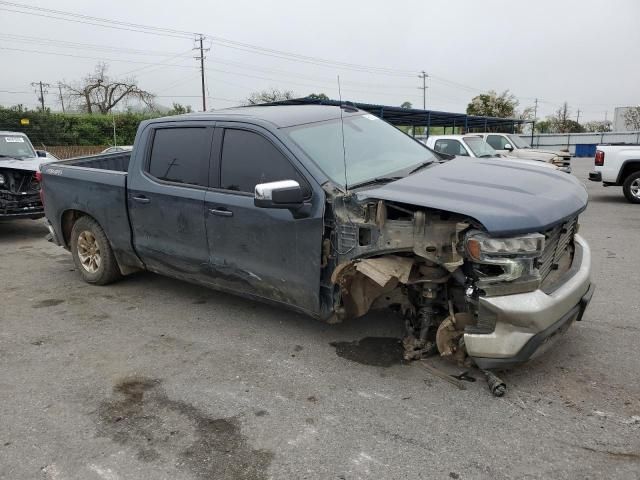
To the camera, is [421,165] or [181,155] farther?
[181,155]

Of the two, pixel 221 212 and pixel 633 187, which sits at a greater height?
pixel 221 212

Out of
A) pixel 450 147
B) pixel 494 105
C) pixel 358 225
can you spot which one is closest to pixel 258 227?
pixel 358 225

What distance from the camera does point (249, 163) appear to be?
4.13 m

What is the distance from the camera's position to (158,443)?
2.90 m

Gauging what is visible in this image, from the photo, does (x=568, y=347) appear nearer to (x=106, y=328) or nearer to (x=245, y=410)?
(x=245, y=410)

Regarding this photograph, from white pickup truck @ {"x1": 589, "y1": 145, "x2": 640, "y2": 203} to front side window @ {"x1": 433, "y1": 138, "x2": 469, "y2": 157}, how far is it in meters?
3.11

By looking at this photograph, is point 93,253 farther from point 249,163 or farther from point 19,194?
point 19,194

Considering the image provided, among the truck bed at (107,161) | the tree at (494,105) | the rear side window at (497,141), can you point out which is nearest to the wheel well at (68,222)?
the truck bed at (107,161)

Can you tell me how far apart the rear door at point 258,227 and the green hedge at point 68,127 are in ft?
87.5

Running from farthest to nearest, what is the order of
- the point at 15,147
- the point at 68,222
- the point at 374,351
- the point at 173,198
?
the point at 15,147 → the point at 68,222 → the point at 173,198 → the point at 374,351

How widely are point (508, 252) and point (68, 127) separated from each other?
34755 millimetres

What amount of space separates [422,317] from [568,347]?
1.20 meters

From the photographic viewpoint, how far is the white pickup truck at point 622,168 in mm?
11789

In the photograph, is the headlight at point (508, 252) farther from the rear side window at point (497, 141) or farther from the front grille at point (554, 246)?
the rear side window at point (497, 141)
